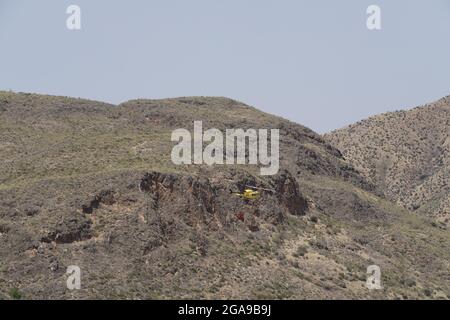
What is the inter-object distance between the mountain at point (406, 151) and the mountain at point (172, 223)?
4117 cm

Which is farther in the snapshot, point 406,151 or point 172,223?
point 406,151

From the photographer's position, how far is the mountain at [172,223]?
4988cm

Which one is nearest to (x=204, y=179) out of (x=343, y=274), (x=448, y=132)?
→ (x=343, y=274)

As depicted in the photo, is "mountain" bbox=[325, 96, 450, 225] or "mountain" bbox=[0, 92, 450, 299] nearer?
"mountain" bbox=[0, 92, 450, 299]

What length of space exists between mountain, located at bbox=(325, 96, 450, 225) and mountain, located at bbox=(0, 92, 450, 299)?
1621 inches

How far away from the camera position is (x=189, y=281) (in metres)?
50.6

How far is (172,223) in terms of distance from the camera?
55.6m

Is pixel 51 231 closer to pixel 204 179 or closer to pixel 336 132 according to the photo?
pixel 204 179

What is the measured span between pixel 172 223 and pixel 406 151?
83.7 meters

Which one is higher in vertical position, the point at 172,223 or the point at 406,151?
the point at 406,151

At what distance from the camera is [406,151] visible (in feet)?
437

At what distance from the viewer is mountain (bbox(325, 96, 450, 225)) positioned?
126 m

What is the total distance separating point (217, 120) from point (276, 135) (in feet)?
19.3

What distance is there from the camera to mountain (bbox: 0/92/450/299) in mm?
49875
